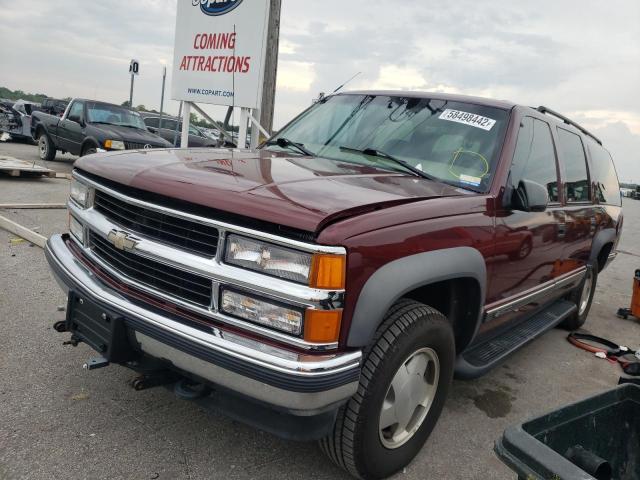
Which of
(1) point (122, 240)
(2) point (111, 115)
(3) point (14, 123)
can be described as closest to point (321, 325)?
(1) point (122, 240)

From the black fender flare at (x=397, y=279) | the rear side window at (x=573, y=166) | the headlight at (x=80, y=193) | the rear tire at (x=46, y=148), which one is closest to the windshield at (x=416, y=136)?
the black fender flare at (x=397, y=279)

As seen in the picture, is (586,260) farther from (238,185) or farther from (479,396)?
(238,185)

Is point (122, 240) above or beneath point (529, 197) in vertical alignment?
beneath

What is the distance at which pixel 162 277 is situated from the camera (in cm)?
220

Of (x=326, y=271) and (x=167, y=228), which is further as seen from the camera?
(x=167, y=228)

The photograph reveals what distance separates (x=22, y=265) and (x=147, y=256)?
10.7 ft

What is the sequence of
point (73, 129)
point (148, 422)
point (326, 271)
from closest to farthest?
point (326, 271)
point (148, 422)
point (73, 129)

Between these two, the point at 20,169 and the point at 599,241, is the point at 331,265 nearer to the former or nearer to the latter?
the point at 599,241

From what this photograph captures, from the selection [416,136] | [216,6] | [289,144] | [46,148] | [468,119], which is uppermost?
[216,6]

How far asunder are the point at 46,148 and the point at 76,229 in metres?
12.9

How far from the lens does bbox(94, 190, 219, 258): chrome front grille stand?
2.05m

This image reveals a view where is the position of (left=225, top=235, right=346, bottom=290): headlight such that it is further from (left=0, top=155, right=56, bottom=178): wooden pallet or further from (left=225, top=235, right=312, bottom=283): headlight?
(left=0, top=155, right=56, bottom=178): wooden pallet

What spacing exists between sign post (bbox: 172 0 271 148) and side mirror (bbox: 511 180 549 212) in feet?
15.1

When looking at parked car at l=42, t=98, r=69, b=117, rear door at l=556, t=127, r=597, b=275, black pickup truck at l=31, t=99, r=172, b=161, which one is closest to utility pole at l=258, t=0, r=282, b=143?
black pickup truck at l=31, t=99, r=172, b=161
